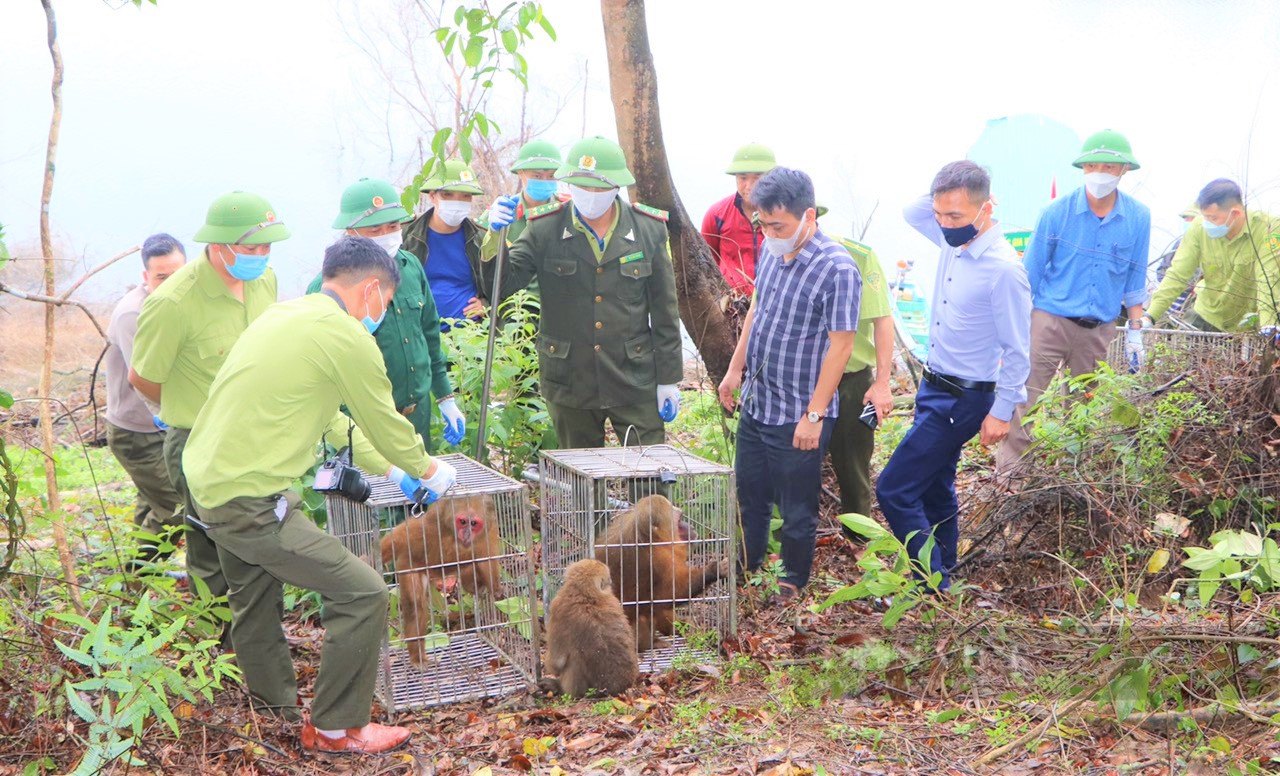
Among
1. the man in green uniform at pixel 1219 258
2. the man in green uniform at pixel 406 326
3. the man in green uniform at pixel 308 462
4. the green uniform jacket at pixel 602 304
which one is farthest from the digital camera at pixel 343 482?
the man in green uniform at pixel 1219 258

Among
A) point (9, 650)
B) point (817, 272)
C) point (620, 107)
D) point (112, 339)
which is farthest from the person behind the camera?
point (620, 107)

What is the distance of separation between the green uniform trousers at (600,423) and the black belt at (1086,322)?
300cm

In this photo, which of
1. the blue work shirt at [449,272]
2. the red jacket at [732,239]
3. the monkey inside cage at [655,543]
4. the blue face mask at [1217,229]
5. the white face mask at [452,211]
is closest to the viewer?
the monkey inside cage at [655,543]

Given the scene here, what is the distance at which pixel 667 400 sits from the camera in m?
5.55

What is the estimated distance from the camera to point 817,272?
15.2 feet

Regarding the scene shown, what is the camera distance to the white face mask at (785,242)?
4625 mm

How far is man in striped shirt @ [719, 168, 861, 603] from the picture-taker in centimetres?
461

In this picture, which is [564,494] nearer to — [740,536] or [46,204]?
[740,536]

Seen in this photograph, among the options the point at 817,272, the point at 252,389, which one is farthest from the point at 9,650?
the point at 817,272

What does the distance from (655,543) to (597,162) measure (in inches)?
81.0

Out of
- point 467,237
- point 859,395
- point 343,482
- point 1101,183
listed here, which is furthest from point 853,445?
point 343,482

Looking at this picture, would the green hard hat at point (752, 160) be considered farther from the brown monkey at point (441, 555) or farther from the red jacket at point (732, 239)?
the brown monkey at point (441, 555)

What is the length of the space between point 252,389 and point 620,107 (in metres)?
3.46

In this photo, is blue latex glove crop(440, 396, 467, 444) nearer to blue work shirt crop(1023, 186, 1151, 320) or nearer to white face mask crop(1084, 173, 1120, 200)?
blue work shirt crop(1023, 186, 1151, 320)
